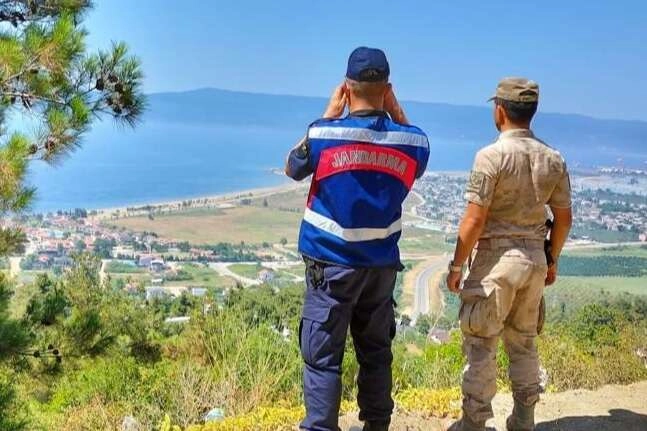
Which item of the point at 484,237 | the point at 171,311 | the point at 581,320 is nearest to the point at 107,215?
the point at 171,311

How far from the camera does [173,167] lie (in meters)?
107

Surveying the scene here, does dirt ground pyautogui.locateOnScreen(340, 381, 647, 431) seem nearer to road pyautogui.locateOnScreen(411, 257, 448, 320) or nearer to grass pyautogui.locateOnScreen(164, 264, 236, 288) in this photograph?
road pyautogui.locateOnScreen(411, 257, 448, 320)

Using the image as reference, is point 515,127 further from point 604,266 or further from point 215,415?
point 604,266

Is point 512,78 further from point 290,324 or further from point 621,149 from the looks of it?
point 621,149

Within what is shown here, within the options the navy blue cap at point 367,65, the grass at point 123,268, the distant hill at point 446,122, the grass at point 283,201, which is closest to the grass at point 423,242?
the distant hill at point 446,122

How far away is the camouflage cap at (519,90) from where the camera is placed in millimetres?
2775

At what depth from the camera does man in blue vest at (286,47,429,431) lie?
2.50m

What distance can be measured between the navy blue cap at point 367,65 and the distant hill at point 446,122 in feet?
0.93

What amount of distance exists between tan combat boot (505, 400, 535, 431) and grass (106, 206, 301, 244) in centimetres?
4331

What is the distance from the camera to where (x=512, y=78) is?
280 cm

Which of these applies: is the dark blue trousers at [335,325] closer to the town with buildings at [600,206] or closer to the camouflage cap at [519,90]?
the camouflage cap at [519,90]

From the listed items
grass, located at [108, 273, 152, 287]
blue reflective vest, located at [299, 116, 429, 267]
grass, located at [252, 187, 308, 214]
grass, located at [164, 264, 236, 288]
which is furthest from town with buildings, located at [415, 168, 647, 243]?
grass, located at [252, 187, 308, 214]

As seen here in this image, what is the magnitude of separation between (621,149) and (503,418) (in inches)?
2196

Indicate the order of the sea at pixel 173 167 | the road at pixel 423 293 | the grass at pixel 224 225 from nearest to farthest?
the road at pixel 423 293, the grass at pixel 224 225, the sea at pixel 173 167
